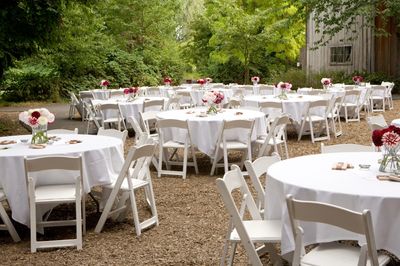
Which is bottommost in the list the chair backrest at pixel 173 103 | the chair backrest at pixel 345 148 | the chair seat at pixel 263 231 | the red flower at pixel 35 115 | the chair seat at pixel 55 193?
the chair seat at pixel 263 231

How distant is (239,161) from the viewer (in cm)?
981

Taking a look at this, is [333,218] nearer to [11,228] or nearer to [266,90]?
[11,228]

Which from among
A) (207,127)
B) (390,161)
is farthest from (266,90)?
(390,161)

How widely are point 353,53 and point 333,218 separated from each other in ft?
80.0

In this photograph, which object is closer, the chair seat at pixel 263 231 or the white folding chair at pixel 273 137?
the chair seat at pixel 263 231

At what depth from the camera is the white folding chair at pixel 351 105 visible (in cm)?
1502

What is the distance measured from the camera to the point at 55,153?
5836mm

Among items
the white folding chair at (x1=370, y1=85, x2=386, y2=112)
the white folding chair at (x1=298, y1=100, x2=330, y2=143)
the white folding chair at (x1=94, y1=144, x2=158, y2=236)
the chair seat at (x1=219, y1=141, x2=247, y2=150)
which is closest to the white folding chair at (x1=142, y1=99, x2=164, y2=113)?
the white folding chair at (x1=298, y1=100, x2=330, y2=143)

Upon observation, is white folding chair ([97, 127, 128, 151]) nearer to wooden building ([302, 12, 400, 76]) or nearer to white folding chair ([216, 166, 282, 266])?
white folding chair ([216, 166, 282, 266])

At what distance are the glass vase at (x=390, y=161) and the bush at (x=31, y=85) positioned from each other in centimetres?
2345

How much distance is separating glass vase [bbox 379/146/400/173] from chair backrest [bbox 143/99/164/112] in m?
8.89

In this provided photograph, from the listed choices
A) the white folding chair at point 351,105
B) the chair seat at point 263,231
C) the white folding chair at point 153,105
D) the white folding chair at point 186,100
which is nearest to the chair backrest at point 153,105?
the white folding chair at point 153,105

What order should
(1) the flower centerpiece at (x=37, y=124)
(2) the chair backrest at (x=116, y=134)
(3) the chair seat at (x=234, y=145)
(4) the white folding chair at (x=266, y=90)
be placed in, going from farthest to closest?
(4) the white folding chair at (x=266, y=90)
(3) the chair seat at (x=234, y=145)
(2) the chair backrest at (x=116, y=134)
(1) the flower centerpiece at (x=37, y=124)

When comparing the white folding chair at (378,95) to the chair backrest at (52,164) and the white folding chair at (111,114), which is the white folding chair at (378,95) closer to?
the white folding chair at (111,114)
